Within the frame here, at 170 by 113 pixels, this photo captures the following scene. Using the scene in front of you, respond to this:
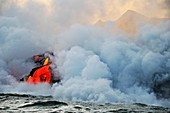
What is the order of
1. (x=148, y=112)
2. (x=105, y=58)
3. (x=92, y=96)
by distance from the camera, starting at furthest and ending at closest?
(x=105, y=58)
(x=92, y=96)
(x=148, y=112)

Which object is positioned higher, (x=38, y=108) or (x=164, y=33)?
(x=164, y=33)

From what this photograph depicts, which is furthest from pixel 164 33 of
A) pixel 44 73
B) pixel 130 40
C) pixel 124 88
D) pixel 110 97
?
pixel 44 73

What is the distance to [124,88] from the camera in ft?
124

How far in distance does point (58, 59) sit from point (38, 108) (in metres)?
16.7

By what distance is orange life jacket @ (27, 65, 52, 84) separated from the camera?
43.5m

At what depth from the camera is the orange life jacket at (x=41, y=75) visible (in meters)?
43.5

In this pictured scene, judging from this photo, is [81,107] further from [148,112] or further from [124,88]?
[124,88]

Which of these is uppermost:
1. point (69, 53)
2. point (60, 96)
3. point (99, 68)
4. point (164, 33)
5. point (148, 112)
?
point (164, 33)

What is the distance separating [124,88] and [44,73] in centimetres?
1188

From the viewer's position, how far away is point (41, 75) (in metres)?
44.6

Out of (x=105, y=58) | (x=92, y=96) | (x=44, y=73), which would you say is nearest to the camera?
(x=92, y=96)

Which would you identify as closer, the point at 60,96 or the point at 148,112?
the point at 148,112

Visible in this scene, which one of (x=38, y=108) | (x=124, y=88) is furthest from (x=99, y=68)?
(x=38, y=108)

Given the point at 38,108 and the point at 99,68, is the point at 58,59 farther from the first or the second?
the point at 38,108
